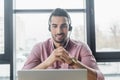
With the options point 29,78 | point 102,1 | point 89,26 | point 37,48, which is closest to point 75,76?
point 29,78

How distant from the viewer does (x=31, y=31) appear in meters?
2.86

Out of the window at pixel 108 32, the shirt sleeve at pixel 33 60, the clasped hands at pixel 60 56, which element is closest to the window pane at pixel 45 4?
the window at pixel 108 32

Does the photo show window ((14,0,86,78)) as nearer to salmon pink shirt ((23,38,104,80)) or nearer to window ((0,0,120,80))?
window ((0,0,120,80))

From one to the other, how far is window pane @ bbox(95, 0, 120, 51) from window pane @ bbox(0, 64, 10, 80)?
1.27 metres

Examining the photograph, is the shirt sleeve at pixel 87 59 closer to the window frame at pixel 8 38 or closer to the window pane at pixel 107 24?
the window pane at pixel 107 24

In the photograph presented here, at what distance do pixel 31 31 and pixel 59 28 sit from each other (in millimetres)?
1101

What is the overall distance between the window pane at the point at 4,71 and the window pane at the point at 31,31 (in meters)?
0.14

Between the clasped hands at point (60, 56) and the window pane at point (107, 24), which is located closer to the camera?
the clasped hands at point (60, 56)

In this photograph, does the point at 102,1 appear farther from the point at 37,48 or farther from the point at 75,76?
the point at 75,76

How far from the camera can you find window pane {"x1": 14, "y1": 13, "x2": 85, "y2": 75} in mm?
2852

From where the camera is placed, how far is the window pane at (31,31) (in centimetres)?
285

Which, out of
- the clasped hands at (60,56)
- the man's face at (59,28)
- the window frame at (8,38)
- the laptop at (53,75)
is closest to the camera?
the laptop at (53,75)

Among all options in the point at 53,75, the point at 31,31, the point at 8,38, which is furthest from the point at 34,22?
the point at 53,75

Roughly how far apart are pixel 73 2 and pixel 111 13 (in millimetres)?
555
